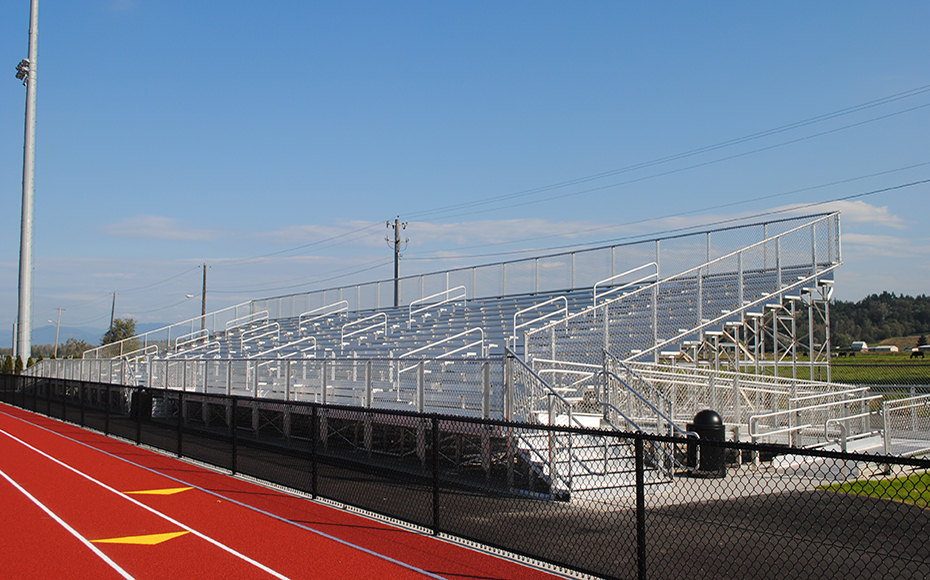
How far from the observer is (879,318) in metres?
99.4

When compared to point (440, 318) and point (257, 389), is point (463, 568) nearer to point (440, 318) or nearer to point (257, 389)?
point (257, 389)

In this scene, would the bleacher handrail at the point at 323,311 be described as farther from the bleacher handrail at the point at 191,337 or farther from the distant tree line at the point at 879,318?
the distant tree line at the point at 879,318

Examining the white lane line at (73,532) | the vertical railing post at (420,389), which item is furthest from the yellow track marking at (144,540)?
the vertical railing post at (420,389)

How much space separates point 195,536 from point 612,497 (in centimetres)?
561

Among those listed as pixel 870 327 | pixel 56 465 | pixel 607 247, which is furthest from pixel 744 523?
pixel 870 327

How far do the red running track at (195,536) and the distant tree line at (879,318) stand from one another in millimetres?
94089

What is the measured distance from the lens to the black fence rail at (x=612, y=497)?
7070 mm

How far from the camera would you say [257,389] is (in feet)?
67.1

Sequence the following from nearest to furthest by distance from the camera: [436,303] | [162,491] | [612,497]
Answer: [612,497], [162,491], [436,303]

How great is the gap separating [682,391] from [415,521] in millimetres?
9572

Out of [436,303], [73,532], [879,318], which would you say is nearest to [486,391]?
[73,532]

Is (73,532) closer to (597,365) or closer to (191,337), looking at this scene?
(597,365)

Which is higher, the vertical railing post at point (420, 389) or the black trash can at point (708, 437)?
the vertical railing post at point (420, 389)

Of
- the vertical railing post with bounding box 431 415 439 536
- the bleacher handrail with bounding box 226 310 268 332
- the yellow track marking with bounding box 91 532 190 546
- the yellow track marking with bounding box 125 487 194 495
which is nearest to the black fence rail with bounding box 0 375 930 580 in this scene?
the vertical railing post with bounding box 431 415 439 536
